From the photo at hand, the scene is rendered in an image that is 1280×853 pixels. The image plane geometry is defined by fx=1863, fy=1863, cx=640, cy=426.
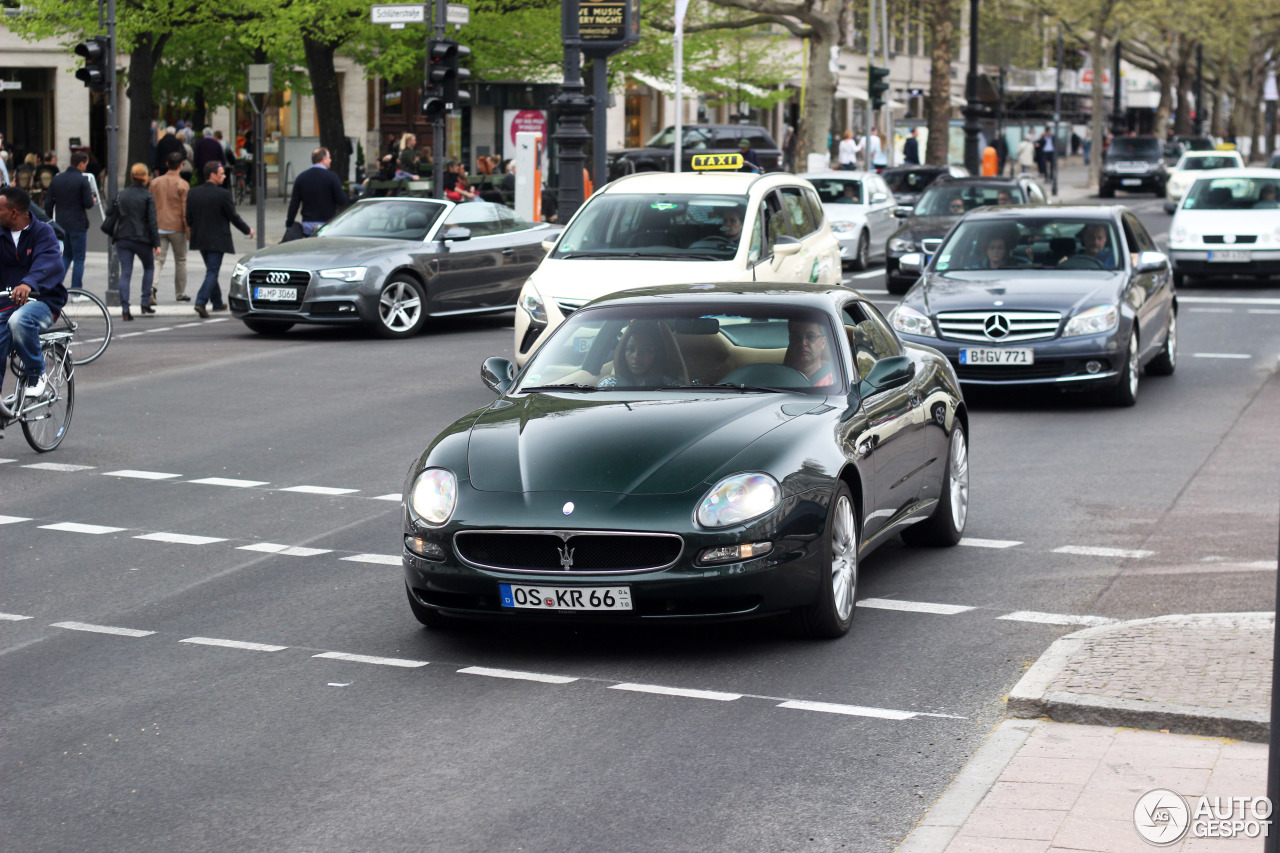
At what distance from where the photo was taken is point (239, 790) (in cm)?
552

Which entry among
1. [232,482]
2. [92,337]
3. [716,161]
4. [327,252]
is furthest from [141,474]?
[716,161]

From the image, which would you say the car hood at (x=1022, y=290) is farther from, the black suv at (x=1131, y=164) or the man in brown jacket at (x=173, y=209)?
the black suv at (x=1131, y=164)

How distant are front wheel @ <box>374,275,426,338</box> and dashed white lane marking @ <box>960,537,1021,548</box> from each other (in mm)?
11232

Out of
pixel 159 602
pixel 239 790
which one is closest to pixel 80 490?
pixel 159 602

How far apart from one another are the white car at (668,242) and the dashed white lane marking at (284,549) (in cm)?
528

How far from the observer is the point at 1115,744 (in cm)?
586

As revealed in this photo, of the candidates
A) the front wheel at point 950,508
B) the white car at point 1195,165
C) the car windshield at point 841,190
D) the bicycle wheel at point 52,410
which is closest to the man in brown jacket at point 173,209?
the bicycle wheel at point 52,410

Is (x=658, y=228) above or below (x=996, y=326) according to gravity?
above

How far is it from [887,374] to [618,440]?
1535 mm

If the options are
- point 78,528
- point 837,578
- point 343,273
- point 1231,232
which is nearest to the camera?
point 837,578

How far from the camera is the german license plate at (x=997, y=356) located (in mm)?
14375

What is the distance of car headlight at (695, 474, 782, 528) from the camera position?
686 centimetres

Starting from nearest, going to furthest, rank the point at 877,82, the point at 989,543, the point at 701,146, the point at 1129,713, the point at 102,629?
1. the point at 1129,713
2. the point at 102,629
3. the point at 989,543
4. the point at 877,82
5. the point at 701,146

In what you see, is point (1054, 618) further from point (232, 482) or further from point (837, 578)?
point (232, 482)
